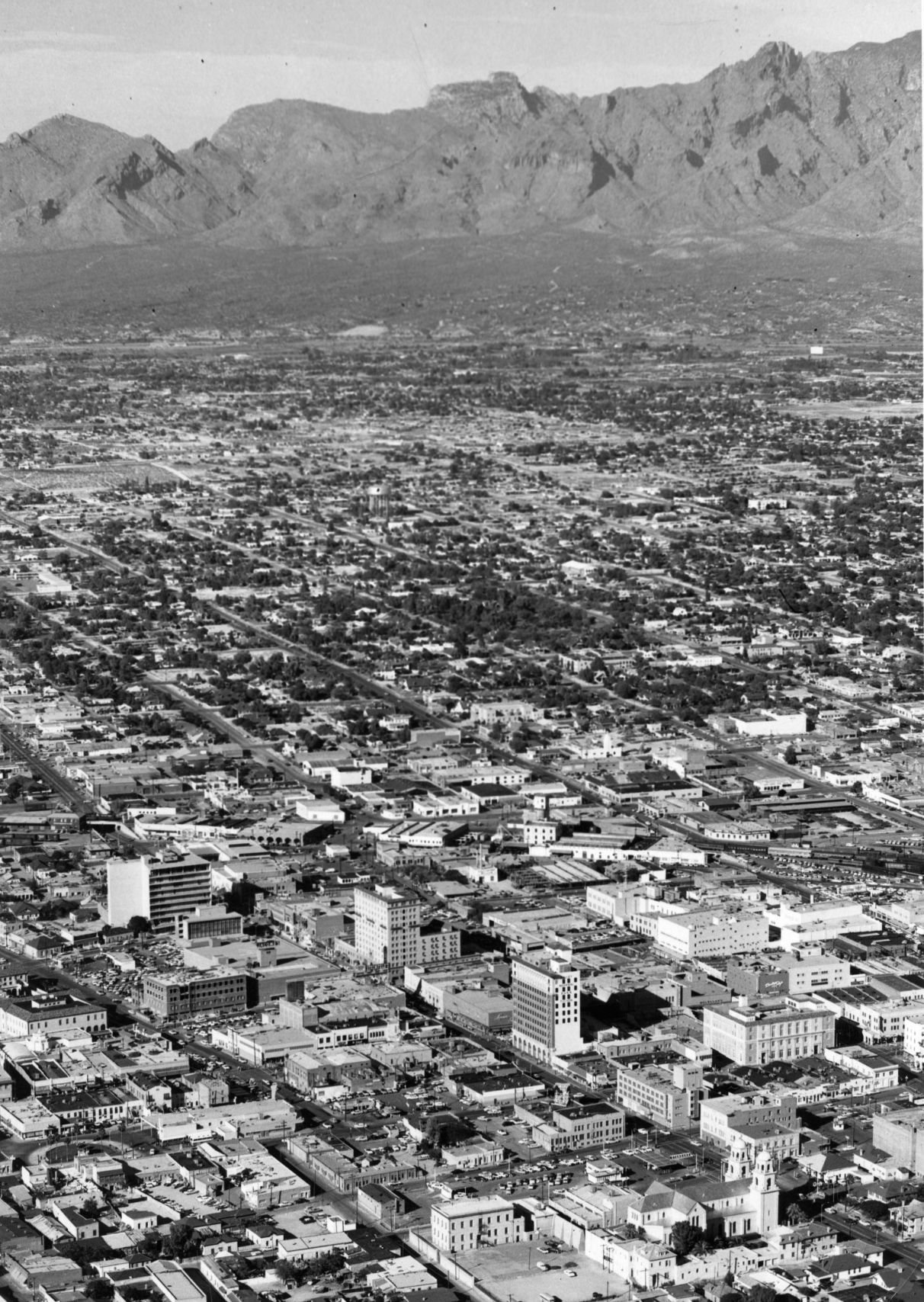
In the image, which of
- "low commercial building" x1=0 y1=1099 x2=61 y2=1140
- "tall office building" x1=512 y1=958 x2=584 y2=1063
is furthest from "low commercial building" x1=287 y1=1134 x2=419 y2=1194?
"tall office building" x1=512 y1=958 x2=584 y2=1063

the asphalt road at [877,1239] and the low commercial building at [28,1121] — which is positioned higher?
the low commercial building at [28,1121]

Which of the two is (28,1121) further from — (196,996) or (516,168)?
(516,168)

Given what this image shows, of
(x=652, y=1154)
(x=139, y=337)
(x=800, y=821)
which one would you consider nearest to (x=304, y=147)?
(x=139, y=337)

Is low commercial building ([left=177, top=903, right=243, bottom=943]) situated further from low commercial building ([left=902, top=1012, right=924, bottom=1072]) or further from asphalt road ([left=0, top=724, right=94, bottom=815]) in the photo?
low commercial building ([left=902, top=1012, right=924, bottom=1072])

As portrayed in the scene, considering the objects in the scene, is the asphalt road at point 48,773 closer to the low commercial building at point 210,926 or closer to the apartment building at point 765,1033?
the low commercial building at point 210,926

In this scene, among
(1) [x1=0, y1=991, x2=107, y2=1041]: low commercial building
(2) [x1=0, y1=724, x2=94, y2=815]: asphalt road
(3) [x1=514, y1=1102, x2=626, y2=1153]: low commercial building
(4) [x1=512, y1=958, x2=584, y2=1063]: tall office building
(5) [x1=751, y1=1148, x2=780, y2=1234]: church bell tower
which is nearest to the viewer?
(5) [x1=751, y1=1148, x2=780, y2=1234]: church bell tower

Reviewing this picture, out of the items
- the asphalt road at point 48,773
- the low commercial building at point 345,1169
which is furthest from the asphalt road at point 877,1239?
the asphalt road at point 48,773

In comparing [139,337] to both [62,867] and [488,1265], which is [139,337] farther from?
[488,1265]
